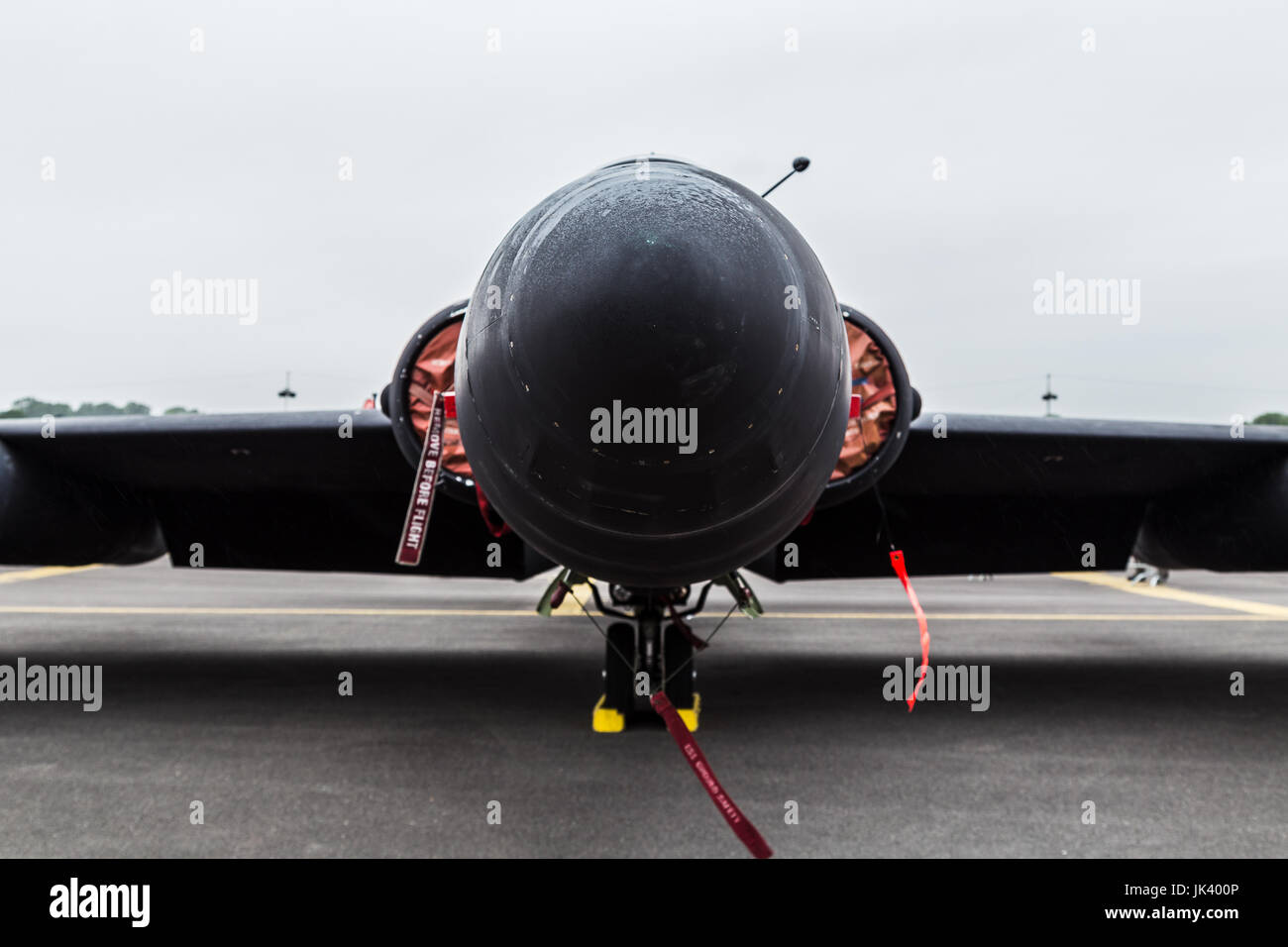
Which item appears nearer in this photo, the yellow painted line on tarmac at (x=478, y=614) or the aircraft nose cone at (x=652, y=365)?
the aircraft nose cone at (x=652, y=365)

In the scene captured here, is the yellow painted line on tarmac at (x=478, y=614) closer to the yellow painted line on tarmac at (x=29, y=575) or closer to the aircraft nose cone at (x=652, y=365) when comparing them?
the yellow painted line on tarmac at (x=29, y=575)

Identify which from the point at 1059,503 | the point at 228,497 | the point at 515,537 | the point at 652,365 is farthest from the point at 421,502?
the point at 1059,503

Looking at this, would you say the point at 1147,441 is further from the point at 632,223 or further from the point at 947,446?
the point at 632,223

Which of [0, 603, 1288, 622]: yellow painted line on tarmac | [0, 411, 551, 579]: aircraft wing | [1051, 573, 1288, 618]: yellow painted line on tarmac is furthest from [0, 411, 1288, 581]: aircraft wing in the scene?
[1051, 573, 1288, 618]: yellow painted line on tarmac

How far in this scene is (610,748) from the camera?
5.08 metres

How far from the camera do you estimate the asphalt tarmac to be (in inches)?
146

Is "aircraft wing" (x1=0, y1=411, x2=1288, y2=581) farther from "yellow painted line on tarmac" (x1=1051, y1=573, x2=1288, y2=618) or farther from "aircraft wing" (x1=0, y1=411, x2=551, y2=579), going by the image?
"yellow painted line on tarmac" (x1=1051, y1=573, x2=1288, y2=618)

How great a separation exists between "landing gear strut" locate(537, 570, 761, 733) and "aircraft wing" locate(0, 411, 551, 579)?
0.88 meters

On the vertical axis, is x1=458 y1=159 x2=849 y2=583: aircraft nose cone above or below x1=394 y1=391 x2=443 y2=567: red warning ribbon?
above

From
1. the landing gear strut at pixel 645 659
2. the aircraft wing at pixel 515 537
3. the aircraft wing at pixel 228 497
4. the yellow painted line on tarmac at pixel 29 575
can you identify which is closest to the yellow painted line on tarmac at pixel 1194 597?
the aircraft wing at pixel 515 537

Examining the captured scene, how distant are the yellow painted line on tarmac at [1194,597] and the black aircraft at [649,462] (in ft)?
20.8

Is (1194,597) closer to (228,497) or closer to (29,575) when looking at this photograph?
(228,497)

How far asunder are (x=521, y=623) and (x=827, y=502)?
280 inches

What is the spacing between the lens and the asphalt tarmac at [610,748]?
12.2ft
